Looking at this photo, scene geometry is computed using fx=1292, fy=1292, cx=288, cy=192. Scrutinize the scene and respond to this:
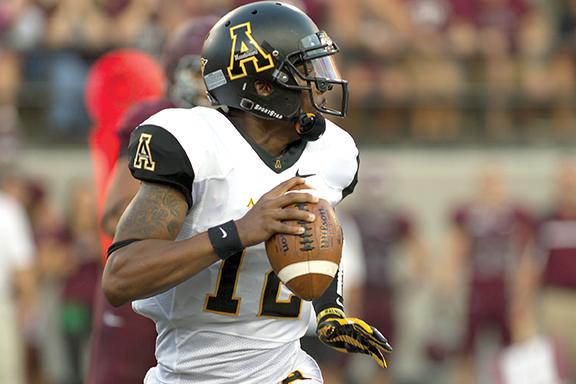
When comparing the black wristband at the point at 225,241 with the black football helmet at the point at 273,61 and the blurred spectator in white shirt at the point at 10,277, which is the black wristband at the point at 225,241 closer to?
the black football helmet at the point at 273,61

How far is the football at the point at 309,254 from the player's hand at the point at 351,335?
0.78 feet

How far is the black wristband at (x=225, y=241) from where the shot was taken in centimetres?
340

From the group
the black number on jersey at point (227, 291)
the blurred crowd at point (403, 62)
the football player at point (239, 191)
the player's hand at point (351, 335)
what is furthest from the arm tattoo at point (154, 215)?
the blurred crowd at point (403, 62)

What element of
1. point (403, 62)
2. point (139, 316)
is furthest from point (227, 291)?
point (403, 62)

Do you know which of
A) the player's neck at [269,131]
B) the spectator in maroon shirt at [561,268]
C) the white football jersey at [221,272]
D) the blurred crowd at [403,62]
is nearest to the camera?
the white football jersey at [221,272]

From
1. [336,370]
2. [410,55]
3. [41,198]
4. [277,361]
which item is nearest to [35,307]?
[41,198]

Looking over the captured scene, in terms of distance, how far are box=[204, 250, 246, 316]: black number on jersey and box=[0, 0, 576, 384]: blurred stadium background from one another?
7057 mm

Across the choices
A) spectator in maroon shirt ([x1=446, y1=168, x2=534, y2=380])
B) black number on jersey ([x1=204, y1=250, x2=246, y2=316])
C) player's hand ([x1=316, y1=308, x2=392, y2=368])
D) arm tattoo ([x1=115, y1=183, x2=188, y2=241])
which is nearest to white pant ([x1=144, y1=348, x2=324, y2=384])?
player's hand ([x1=316, y1=308, x2=392, y2=368])

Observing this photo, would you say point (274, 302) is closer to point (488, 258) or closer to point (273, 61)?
point (273, 61)

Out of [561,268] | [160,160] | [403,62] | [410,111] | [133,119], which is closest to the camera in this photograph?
[160,160]

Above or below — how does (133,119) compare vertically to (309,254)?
above

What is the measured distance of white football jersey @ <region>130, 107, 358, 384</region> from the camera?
355cm

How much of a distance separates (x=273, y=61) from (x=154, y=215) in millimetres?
599

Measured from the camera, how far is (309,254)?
3.45 meters
